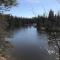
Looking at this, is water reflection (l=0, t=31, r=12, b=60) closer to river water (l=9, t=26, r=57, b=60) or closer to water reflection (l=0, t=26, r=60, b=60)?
water reflection (l=0, t=26, r=60, b=60)

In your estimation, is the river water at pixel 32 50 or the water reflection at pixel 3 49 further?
the river water at pixel 32 50

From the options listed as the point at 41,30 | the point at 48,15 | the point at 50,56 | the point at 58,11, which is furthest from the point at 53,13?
the point at 50,56

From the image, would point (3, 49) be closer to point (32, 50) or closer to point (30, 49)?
point (32, 50)

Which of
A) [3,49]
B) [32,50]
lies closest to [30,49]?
[32,50]

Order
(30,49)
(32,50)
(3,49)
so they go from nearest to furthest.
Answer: (3,49), (32,50), (30,49)

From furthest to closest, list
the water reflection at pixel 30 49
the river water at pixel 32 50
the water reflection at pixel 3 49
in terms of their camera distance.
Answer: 1. the river water at pixel 32 50
2. the water reflection at pixel 30 49
3. the water reflection at pixel 3 49

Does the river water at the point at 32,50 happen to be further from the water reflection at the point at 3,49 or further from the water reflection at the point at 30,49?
the water reflection at the point at 3,49

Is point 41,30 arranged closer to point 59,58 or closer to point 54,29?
point 54,29

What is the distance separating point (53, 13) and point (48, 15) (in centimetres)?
74

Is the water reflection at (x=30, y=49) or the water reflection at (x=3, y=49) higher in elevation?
the water reflection at (x=3, y=49)

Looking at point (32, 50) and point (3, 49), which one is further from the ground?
point (3, 49)

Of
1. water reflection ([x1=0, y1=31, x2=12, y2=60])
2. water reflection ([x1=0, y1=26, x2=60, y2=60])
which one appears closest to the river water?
water reflection ([x1=0, y1=26, x2=60, y2=60])

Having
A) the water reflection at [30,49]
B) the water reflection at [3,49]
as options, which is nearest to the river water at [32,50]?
the water reflection at [30,49]

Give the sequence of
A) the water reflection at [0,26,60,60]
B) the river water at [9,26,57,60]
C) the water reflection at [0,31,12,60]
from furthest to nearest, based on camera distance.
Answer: the river water at [9,26,57,60] → the water reflection at [0,26,60,60] → the water reflection at [0,31,12,60]
